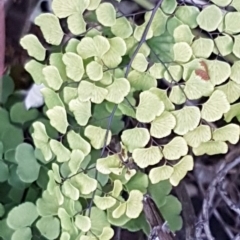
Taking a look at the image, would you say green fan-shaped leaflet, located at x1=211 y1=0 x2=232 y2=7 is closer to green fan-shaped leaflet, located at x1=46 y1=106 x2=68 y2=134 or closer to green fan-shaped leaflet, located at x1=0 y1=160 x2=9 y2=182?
green fan-shaped leaflet, located at x1=46 y1=106 x2=68 y2=134

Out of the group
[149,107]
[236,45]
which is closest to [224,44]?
[236,45]

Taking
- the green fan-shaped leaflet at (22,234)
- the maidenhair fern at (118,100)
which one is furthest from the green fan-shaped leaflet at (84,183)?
the green fan-shaped leaflet at (22,234)

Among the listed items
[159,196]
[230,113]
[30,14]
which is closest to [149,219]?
[159,196]

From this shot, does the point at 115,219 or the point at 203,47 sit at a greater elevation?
the point at 203,47

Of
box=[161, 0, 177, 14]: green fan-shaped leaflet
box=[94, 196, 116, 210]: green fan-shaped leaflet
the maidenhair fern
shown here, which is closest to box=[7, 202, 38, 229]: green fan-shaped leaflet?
the maidenhair fern

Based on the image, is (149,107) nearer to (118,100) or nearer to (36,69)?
(118,100)
